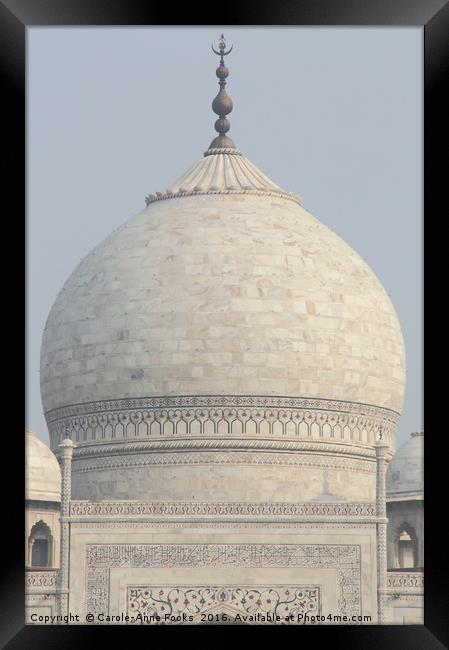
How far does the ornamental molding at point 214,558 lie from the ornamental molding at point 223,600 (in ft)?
0.71

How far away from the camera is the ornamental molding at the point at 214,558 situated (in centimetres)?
1433

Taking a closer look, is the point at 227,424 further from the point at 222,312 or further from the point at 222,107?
the point at 222,107

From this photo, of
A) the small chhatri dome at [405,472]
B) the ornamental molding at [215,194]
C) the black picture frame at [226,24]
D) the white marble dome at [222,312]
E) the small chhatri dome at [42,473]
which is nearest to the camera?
the black picture frame at [226,24]

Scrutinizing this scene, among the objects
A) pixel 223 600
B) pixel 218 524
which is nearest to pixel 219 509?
pixel 218 524

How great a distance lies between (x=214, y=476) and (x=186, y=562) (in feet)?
4.65

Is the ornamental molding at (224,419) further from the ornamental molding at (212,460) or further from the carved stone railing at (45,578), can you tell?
the carved stone railing at (45,578)

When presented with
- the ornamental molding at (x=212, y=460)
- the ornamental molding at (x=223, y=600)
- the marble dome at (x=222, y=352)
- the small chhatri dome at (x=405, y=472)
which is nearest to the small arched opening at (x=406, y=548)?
the small chhatri dome at (x=405, y=472)

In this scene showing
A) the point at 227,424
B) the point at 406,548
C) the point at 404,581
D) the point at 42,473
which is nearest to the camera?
the point at 404,581

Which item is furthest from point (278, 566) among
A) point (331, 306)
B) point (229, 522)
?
point (331, 306)

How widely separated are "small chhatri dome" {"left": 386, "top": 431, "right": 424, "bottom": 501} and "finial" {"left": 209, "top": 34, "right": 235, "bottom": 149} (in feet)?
13.1

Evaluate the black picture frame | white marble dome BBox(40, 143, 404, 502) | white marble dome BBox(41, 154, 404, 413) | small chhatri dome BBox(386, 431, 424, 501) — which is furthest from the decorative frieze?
the black picture frame

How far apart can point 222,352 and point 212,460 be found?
1175 mm

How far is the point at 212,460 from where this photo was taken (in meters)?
15.7

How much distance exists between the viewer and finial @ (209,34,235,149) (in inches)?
691
